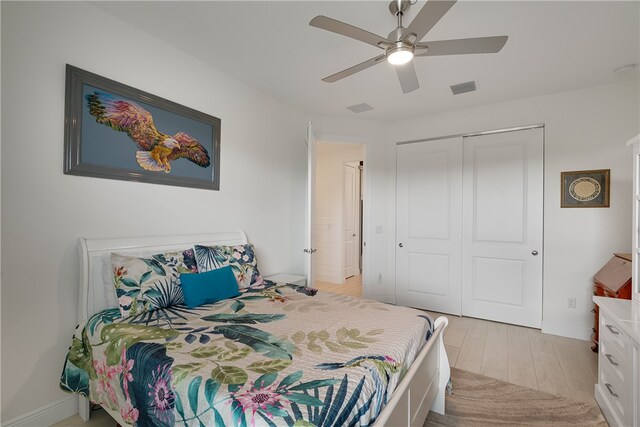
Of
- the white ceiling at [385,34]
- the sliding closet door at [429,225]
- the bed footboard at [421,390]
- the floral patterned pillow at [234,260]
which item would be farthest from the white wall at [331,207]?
the bed footboard at [421,390]

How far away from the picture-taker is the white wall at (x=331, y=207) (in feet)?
17.8

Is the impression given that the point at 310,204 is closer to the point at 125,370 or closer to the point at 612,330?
the point at 125,370

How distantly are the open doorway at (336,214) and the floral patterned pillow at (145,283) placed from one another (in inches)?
136

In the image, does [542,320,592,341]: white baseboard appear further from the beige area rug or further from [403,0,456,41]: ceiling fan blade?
[403,0,456,41]: ceiling fan blade

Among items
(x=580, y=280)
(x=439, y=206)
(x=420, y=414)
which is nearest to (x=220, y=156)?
(x=420, y=414)

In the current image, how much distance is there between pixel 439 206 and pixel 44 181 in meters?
3.85

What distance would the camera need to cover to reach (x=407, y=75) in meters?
2.03

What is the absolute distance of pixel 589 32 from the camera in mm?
2139

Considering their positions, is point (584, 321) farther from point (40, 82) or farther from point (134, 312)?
point (40, 82)

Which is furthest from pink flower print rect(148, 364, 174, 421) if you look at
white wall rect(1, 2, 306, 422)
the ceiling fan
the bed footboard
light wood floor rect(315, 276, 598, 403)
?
light wood floor rect(315, 276, 598, 403)

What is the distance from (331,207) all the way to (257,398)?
4.67m

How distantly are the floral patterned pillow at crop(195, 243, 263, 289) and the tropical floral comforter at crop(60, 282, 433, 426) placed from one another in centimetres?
38

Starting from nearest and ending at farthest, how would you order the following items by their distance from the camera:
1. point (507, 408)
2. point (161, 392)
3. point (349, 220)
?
1. point (161, 392)
2. point (507, 408)
3. point (349, 220)

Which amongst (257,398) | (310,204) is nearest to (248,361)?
(257,398)
